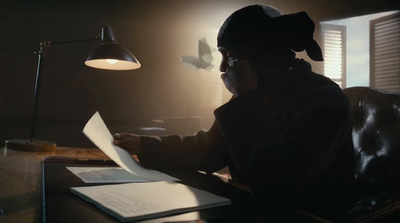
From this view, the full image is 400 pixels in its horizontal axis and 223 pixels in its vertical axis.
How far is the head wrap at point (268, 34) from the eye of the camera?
808 mm

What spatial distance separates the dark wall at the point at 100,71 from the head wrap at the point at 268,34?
→ 123cm

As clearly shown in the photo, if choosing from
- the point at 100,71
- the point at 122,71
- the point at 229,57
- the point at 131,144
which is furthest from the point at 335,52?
the point at 131,144

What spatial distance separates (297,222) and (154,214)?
215 mm

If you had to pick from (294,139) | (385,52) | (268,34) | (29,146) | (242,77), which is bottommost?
(29,146)

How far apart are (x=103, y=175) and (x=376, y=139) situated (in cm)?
80

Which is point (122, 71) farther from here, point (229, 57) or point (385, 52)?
point (385, 52)

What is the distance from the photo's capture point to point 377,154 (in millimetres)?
955

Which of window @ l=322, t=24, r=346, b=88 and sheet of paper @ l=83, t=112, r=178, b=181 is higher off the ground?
window @ l=322, t=24, r=346, b=88

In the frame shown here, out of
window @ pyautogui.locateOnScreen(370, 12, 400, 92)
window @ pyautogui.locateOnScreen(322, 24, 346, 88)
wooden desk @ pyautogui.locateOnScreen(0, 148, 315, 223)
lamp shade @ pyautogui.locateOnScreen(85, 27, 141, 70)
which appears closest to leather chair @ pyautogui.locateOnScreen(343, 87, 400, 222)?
wooden desk @ pyautogui.locateOnScreen(0, 148, 315, 223)

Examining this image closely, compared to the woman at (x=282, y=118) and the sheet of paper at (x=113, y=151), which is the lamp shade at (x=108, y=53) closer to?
the sheet of paper at (x=113, y=151)

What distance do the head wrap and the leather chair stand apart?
0.34 m

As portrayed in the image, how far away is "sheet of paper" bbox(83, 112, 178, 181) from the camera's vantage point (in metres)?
0.80

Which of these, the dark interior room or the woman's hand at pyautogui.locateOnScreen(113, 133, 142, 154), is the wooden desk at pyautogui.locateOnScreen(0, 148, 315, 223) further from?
the dark interior room

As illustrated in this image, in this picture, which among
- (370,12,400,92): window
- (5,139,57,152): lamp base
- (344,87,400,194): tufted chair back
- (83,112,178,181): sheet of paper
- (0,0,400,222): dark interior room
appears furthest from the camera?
(370,12,400,92): window
